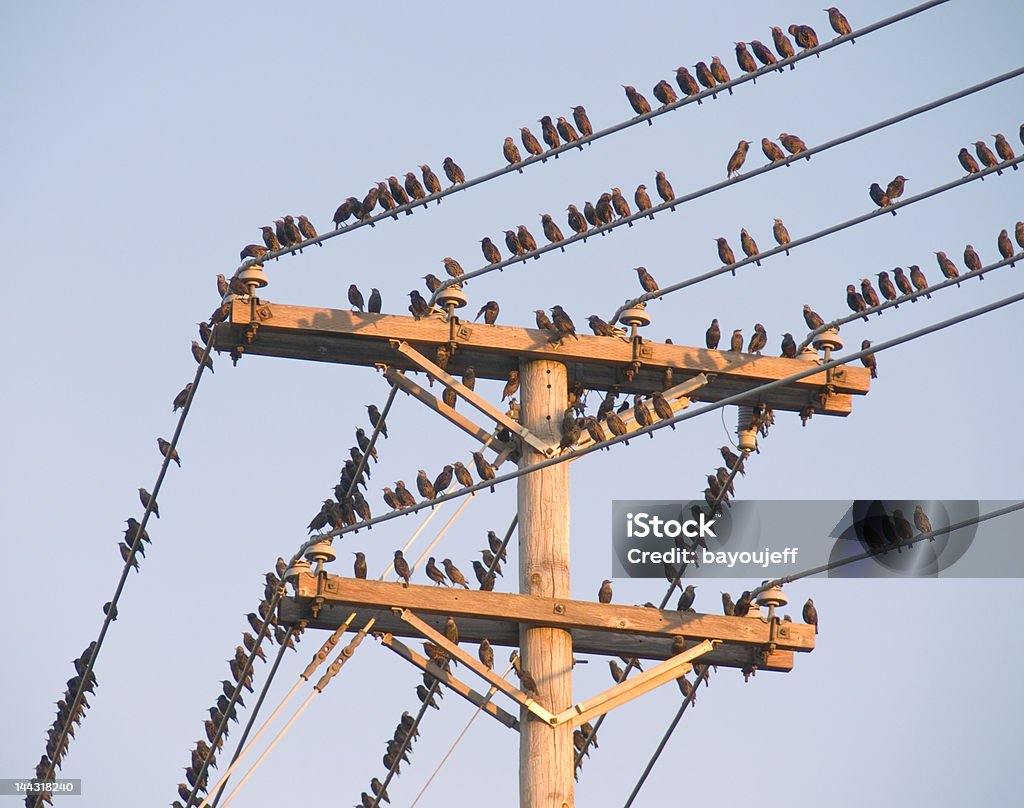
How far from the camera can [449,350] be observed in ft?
45.9

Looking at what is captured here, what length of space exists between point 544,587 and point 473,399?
1341 millimetres

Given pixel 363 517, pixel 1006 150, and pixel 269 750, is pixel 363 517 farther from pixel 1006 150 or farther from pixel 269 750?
pixel 1006 150

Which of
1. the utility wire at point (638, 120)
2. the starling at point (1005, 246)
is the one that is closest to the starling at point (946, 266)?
the starling at point (1005, 246)

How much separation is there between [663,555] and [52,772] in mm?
8103

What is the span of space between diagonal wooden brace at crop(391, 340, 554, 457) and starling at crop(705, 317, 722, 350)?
9.92 feet

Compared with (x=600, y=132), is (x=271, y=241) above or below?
above

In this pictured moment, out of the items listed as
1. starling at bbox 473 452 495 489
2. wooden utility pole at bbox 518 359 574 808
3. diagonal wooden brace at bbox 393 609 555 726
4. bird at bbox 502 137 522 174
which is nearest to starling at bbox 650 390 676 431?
wooden utility pole at bbox 518 359 574 808

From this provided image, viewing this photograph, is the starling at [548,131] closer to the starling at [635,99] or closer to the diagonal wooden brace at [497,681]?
the starling at [635,99]

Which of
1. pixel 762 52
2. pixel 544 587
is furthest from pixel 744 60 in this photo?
pixel 544 587

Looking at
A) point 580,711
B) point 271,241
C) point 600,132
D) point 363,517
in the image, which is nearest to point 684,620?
point 580,711

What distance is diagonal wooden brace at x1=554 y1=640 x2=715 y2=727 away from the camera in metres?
13.4

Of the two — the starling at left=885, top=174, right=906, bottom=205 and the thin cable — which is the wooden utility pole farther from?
the starling at left=885, top=174, right=906, bottom=205

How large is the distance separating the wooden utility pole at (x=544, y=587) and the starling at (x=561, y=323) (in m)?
0.24

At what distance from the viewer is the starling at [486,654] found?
45.8ft
